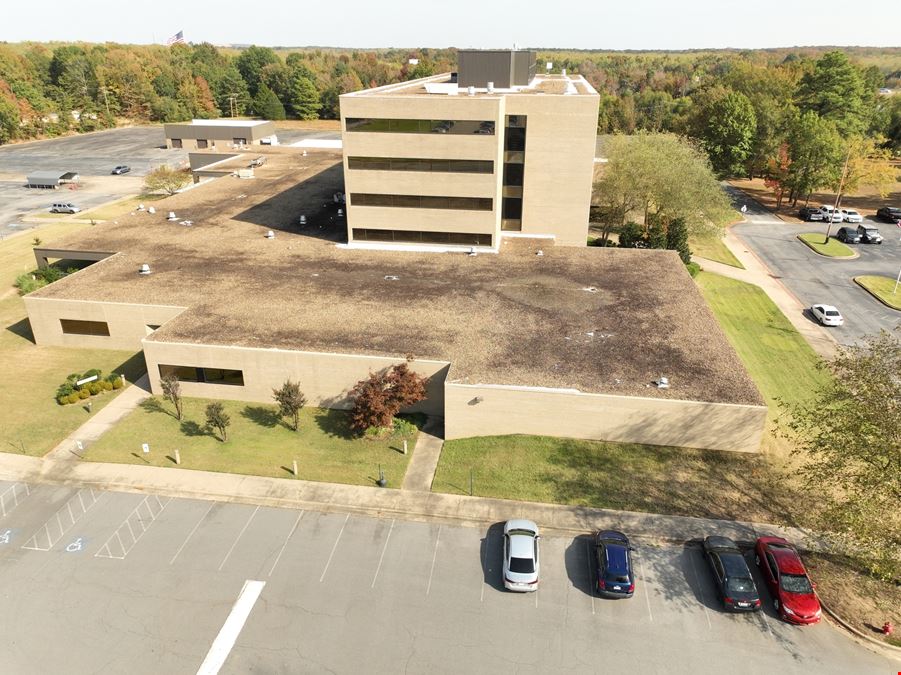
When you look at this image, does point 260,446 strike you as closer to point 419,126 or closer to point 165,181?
point 419,126

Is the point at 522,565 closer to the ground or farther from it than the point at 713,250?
closer to the ground

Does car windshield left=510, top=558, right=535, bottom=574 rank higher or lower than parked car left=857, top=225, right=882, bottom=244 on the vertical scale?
lower

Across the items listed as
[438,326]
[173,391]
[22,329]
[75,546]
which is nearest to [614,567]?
[438,326]

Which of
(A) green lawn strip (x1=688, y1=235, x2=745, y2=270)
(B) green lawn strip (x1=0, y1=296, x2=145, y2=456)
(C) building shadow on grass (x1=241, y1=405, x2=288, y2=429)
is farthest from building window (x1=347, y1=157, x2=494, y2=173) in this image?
(A) green lawn strip (x1=688, y1=235, x2=745, y2=270)

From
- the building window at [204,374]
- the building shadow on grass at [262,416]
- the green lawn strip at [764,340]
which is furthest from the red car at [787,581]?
the building window at [204,374]

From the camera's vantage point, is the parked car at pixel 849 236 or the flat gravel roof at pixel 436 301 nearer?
the flat gravel roof at pixel 436 301

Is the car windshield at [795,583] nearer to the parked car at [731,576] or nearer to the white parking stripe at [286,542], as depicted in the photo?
the parked car at [731,576]

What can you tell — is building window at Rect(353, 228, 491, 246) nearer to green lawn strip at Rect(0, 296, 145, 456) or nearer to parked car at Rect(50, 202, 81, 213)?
green lawn strip at Rect(0, 296, 145, 456)
